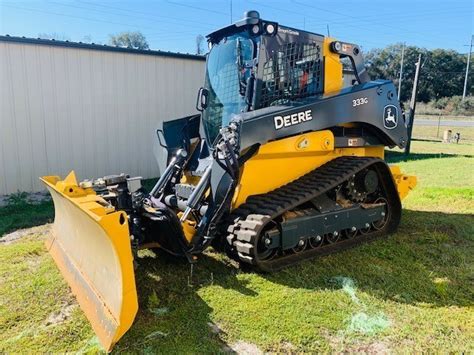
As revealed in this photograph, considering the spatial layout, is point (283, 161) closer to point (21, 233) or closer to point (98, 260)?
point (98, 260)

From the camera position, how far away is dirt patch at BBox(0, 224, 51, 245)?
17.2ft

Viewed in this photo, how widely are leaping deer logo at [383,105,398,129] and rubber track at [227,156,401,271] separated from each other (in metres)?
0.53

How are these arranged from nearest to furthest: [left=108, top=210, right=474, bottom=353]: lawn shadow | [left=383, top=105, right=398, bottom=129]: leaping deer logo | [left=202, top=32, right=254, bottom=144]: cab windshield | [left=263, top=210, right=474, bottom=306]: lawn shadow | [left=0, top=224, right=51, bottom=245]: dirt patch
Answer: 1. [left=108, top=210, right=474, bottom=353]: lawn shadow
2. [left=263, top=210, right=474, bottom=306]: lawn shadow
3. [left=202, top=32, right=254, bottom=144]: cab windshield
4. [left=383, top=105, right=398, bottom=129]: leaping deer logo
5. [left=0, top=224, right=51, bottom=245]: dirt patch

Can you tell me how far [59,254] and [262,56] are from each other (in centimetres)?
282

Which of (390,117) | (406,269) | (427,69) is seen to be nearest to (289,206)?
(406,269)

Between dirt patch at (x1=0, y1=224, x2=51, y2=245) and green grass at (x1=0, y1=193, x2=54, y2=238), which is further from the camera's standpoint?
green grass at (x1=0, y1=193, x2=54, y2=238)

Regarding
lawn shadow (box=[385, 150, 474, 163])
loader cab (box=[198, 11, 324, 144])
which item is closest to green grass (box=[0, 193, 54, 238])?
loader cab (box=[198, 11, 324, 144])

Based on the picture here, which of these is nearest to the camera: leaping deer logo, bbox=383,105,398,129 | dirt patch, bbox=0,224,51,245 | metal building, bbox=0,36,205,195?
leaping deer logo, bbox=383,105,398,129

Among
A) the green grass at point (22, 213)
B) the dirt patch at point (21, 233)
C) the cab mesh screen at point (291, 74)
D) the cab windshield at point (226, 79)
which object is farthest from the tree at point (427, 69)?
the dirt patch at point (21, 233)

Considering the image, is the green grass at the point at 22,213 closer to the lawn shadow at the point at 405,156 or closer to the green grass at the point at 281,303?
the green grass at the point at 281,303

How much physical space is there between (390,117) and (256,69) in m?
1.96

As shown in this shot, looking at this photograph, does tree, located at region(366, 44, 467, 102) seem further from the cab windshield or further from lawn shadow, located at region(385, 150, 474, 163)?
the cab windshield

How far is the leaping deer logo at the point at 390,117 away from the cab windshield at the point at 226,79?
6.11 feet

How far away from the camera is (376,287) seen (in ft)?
12.2
